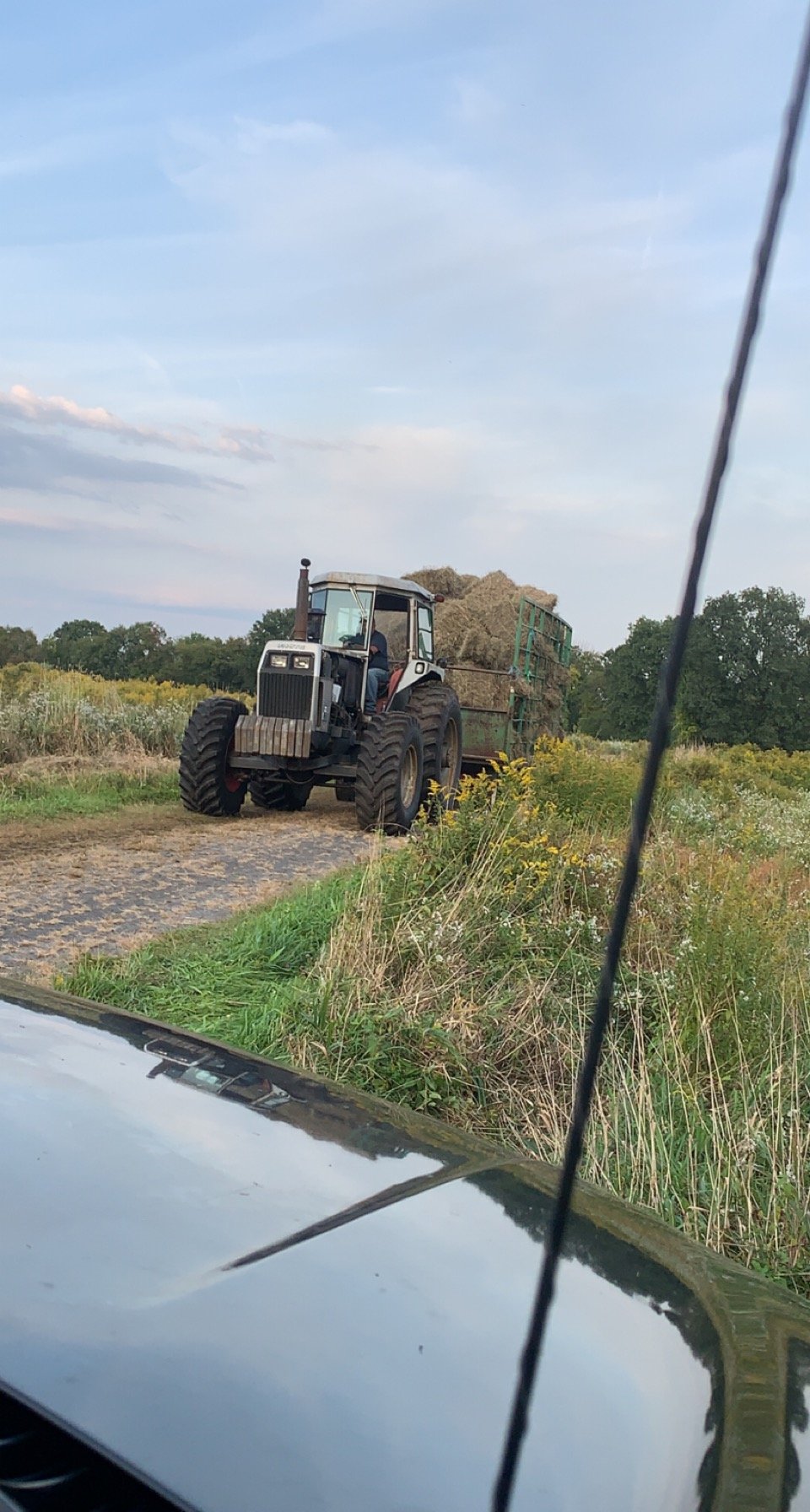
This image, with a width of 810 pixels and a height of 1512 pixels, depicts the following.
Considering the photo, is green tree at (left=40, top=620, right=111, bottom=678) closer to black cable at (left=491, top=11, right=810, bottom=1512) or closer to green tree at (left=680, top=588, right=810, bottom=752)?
green tree at (left=680, top=588, right=810, bottom=752)

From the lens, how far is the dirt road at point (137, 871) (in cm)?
603

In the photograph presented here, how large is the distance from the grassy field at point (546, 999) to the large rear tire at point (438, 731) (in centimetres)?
430

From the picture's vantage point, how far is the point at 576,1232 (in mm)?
1576

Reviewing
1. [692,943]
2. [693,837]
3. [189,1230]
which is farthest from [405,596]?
[189,1230]

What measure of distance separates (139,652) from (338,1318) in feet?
142

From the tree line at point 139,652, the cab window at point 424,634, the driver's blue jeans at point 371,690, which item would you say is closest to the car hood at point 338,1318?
the driver's blue jeans at point 371,690

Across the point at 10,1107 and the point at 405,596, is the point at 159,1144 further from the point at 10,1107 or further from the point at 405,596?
the point at 405,596

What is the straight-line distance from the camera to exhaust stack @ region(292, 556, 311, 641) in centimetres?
1073

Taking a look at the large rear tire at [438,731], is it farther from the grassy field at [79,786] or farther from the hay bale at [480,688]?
the grassy field at [79,786]

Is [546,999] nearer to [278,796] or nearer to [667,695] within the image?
[667,695]

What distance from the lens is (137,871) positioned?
786 centimetres

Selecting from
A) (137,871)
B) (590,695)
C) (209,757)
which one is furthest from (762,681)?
(137,871)

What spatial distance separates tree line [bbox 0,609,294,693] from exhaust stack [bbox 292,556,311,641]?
2570cm

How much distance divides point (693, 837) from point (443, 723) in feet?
12.1
